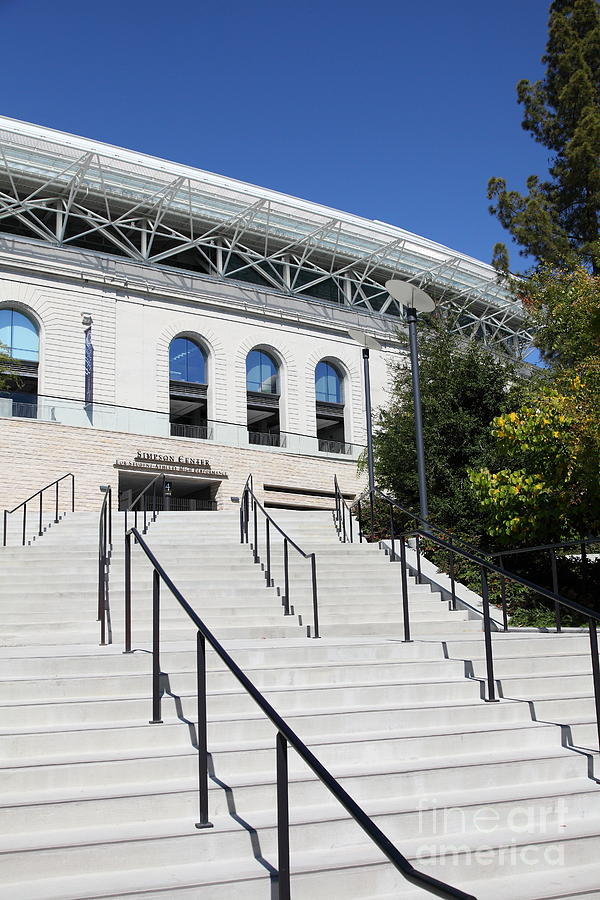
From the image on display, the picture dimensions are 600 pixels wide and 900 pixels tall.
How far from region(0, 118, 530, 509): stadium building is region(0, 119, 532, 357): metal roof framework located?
11cm

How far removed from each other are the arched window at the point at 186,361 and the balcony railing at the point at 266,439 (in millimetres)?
4850

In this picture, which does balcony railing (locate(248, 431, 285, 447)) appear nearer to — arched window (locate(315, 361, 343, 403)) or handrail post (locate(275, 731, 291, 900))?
arched window (locate(315, 361, 343, 403))

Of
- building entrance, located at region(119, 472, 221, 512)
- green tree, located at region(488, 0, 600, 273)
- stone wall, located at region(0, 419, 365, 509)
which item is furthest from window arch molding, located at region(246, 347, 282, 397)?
green tree, located at region(488, 0, 600, 273)

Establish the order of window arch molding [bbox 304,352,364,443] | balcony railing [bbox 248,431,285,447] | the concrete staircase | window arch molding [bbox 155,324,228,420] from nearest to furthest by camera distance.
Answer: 1. the concrete staircase
2. balcony railing [bbox 248,431,285,447]
3. window arch molding [bbox 155,324,228,420]
4. window arch molding [bbox 304,352,364,443]

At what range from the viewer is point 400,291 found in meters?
15.1

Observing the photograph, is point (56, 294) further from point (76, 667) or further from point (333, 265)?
point (76, 667)

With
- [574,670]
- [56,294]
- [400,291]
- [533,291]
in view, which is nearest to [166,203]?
[56,294]

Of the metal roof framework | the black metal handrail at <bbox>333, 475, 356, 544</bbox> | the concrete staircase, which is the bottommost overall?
the concrete staircase

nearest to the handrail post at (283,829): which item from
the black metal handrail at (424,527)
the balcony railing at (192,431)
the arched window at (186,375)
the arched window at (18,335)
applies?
the black metal handrail at (424,527)

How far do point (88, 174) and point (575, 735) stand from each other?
3559 cm

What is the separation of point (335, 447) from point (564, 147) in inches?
638

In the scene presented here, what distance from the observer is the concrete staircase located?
4297mm

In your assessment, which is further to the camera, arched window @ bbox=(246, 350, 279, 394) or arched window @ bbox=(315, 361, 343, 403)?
arched window @ bbox=(315, 361, 343, 403)

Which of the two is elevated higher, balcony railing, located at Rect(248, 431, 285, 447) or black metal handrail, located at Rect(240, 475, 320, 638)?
balcony railing, located at Rect(248, 431, 285, 447)
